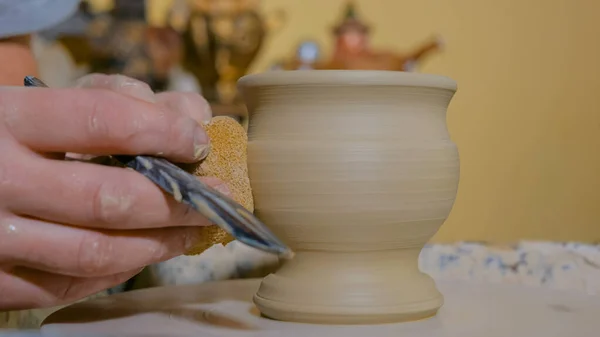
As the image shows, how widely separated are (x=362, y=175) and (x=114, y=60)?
6.73 ft

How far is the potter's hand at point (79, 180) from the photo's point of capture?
0.60m

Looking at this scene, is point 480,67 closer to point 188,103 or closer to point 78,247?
point 188,103

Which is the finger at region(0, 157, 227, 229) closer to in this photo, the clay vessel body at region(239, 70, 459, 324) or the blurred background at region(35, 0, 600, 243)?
the clay vessel body at region(239, 70, 459, 324)

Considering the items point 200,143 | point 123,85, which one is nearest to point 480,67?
point 123,85

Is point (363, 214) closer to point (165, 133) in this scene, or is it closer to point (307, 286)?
point (307, 286)

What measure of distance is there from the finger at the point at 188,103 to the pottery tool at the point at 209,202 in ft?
0.75

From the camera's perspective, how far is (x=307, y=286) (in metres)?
0.73

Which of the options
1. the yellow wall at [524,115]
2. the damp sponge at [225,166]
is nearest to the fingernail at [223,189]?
the damp sponge at [225,166]

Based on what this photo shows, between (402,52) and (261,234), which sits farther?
Answer: (402,52)

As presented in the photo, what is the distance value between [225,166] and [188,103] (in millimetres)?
186

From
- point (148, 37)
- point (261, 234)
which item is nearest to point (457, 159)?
point (261, 234)

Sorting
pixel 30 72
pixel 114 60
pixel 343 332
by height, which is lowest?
pixel 114 60

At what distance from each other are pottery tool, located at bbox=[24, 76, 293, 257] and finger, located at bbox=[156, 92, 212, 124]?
0.23 m

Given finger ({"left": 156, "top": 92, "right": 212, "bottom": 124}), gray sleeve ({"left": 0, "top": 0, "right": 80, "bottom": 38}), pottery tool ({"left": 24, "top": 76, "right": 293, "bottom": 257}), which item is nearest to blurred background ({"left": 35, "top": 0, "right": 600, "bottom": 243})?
gray sleeve ({"left": 0, "top": 0, "right": 80, "bottom": 38})
